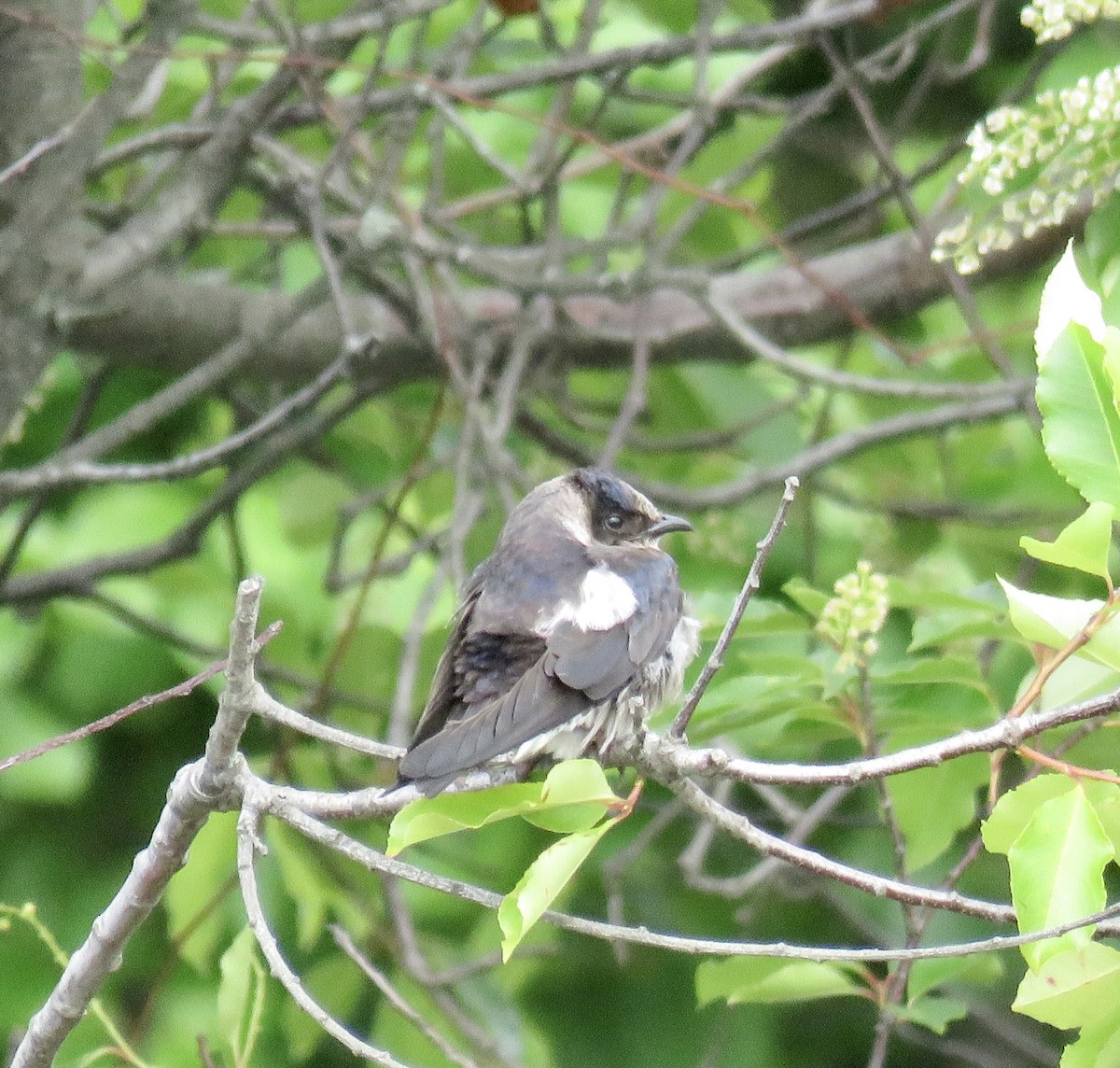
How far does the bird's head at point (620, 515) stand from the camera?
11.5ft

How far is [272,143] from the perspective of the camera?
349 centimetres

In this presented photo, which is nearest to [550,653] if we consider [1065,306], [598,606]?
[598,606]

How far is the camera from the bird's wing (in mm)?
2240

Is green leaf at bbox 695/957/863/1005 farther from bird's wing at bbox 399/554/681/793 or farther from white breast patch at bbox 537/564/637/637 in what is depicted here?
white breast patch at bbox 537/564/637/637

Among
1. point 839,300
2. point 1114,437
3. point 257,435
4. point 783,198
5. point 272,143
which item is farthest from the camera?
point 783,198

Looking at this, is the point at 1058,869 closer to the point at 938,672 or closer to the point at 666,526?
the point at 938,672

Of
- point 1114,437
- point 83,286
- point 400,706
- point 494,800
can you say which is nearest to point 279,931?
point 400,706

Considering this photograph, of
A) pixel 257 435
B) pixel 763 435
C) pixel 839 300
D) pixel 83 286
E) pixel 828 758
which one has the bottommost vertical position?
pixel 828 758

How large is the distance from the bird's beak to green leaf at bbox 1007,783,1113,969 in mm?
1995

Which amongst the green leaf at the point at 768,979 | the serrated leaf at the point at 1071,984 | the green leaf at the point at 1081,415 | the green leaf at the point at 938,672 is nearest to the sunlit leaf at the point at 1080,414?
the green leaf at the point at 1081,415

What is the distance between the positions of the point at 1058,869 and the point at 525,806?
513mm

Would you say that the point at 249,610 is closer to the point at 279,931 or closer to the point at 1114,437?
the point at 1114,437

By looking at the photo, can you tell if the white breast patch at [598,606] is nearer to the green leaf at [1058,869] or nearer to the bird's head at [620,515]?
the bird's head at [620,515]

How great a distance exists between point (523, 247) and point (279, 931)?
5.76ft
